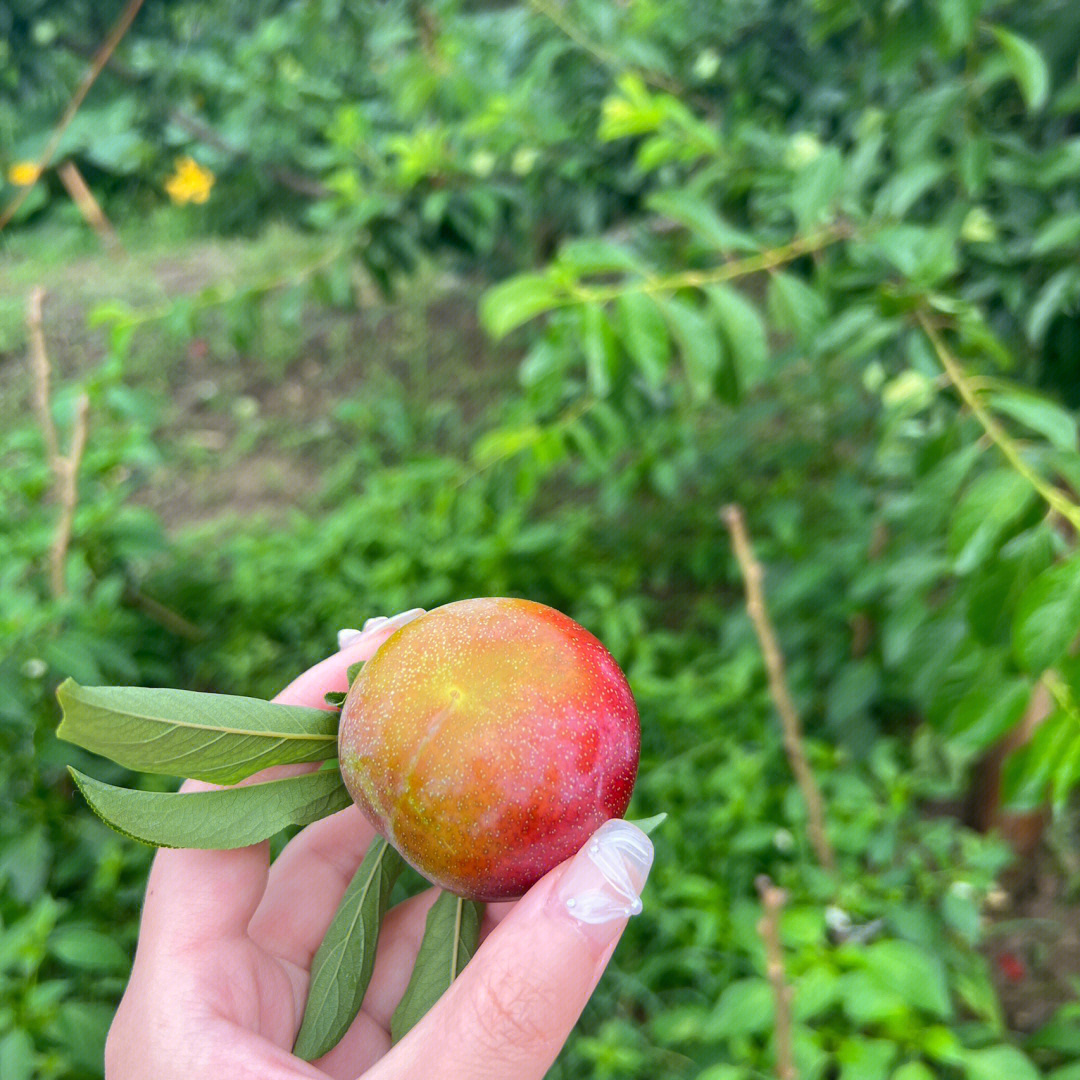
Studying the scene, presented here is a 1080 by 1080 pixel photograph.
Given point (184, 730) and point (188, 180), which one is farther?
point (188, 180)

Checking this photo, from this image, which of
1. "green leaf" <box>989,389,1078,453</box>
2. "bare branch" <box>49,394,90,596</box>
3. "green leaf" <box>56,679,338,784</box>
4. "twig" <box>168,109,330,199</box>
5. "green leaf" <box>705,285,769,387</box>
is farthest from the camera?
"twig" <box>168,109,330,199</box>

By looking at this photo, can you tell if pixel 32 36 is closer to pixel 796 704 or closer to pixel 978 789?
pixel 796 704

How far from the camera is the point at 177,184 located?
2465 mm

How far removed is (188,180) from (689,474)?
1621 mm

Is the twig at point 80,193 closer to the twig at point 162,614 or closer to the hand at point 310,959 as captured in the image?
the twig at point 162,614

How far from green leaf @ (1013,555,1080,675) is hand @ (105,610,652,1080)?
0.45 metres

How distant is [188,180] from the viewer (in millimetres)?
2467

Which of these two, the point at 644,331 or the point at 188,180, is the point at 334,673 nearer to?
the point at 644,331

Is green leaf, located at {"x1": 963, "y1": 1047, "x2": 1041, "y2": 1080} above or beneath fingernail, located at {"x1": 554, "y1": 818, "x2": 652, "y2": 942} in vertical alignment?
beneath

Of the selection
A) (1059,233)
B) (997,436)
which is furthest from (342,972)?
(1059,233)

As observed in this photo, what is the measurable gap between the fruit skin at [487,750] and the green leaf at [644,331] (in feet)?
1.89

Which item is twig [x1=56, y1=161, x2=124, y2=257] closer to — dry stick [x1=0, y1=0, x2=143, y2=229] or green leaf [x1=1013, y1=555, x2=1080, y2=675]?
dry stick [x1=0, y1=0, x2=143, y2=229]

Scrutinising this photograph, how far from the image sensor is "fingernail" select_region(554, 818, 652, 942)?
2.35ft

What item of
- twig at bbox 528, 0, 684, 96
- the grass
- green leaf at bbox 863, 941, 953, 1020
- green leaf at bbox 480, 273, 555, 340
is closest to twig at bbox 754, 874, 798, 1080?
green leaf at bbox 863, 941, 953, 1020
